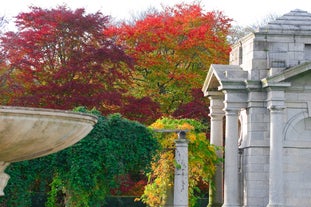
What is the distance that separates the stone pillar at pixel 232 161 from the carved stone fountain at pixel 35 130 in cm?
1264

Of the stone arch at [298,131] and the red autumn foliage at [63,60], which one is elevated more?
the red autumn foliage at [63,60]

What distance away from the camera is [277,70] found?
72.8 feet

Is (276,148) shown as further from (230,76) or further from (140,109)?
(140,109)

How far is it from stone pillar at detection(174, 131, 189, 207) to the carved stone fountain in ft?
39.4

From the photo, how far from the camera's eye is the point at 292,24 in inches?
923

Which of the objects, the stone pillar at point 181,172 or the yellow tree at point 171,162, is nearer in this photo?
the stone pillar at point 181,172

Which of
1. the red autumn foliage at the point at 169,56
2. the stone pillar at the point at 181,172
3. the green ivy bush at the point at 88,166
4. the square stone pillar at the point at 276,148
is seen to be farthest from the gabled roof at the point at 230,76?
the red autumn foliage at the point at 169,56

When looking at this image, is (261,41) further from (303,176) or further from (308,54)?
(303,176)

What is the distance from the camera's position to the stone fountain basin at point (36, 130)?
9.43 m

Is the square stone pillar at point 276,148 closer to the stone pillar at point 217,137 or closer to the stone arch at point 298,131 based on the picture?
the stone arch at point 298,131

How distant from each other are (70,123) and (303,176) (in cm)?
1402

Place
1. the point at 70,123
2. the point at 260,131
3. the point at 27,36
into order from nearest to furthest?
the point at 70,123
the point at 260,131
the point at 27,36

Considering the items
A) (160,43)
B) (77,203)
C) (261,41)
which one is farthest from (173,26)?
(77,203)

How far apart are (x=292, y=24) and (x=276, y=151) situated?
4316 mm
